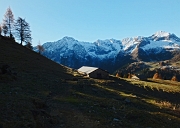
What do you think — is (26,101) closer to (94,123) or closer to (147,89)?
(94,123)

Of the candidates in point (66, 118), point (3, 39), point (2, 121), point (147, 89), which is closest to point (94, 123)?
point (66, 118)

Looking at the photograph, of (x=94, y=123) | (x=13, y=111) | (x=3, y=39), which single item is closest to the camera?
(x=13, y=111)

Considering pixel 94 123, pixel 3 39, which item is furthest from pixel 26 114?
pixel 3 39

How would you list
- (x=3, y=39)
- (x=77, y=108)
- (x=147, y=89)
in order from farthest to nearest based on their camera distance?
(x=3, y=39) < (x=147, y=89) < (x=77, y=108)

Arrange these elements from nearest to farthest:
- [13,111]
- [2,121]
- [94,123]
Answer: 1. [2,121]
2. [13,111]
3. [94,123]

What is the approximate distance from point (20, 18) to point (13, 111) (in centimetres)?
9506

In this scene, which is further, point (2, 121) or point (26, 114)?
point (26, 114)

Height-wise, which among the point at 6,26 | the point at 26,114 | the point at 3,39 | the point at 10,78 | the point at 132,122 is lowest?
the point at 132,122

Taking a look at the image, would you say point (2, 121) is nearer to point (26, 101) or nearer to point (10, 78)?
point (26, 101)

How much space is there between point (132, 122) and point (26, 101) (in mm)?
11600

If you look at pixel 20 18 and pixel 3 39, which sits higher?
pixel 20 18

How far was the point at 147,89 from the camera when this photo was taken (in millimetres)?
66688

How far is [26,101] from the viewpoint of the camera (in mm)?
20656

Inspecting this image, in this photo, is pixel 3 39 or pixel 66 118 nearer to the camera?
pixel 66 118
